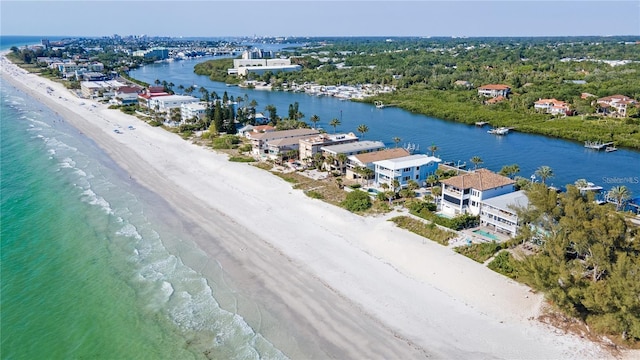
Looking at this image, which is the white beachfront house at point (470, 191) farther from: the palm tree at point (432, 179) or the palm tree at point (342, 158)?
the palm tree at point (342, 158)

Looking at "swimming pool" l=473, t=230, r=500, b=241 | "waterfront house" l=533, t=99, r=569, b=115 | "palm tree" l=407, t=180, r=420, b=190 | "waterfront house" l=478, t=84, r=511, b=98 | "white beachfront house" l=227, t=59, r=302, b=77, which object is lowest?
"swimming pool" l=473, t=230, r=500, b=241

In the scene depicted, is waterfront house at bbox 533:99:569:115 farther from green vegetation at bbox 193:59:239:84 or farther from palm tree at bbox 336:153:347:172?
green vegetation at bbox 193:59:239:84

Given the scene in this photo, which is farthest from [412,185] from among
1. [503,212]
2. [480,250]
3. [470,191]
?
[480,250]

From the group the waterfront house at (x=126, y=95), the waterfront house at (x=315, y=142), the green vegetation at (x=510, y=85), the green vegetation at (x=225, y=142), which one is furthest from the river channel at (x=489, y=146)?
the waterfront house at (x=126, y=95)

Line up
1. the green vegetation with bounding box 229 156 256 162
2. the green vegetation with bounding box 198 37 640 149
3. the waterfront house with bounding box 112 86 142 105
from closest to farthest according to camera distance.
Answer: the green vegetation with bounding box 229 156 256 162, the green vegetation with bounding box 198 37 640 149, the waterfront house with bounding box 112 86 142 105

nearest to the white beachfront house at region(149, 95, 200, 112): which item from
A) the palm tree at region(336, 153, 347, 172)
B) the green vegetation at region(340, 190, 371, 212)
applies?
the palm tree at region(336, 153, 347, 172)

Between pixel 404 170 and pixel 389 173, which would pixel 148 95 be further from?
pixel 404 170
